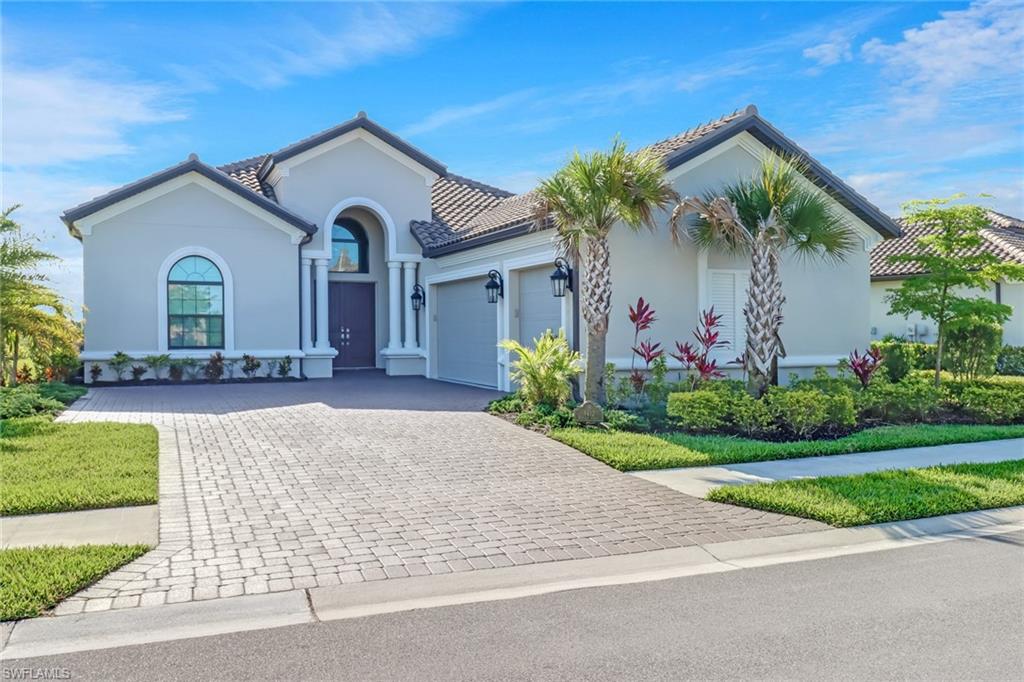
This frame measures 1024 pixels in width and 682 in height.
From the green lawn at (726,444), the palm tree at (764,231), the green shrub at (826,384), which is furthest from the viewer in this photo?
the green shrub at (826,384)

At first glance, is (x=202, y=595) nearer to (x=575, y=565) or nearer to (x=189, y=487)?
(x=575, y=565)

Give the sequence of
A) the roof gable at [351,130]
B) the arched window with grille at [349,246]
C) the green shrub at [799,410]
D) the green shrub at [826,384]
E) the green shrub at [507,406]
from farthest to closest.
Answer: the arched window with grille at [349,246] < the roof gable at [351,130] < the green shrub at [507,406] < the green shrub at [826,384] < the green shrub at [799,410]

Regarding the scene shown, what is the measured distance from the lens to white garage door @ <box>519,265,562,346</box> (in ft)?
51.0

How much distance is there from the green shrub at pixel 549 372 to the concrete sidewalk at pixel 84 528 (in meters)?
7.03

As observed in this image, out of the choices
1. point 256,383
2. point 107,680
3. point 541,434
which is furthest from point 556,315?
point 107,680

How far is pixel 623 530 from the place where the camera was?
22.8 ft

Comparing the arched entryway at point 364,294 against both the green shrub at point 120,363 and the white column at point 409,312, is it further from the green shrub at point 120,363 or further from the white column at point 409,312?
the green shrub at point 120,363

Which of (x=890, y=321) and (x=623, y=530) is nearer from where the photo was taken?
(x=623, y=530)

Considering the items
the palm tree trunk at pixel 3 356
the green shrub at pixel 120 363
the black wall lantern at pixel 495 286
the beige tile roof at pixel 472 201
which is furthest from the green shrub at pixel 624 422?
the green shrub at pixel 120 363

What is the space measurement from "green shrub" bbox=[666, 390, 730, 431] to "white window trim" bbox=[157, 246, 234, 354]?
12086 mm

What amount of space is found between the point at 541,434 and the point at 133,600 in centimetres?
726

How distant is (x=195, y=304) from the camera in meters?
19.3

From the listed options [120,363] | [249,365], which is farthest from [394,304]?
[120,363]

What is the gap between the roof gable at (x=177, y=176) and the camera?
17766 mm
